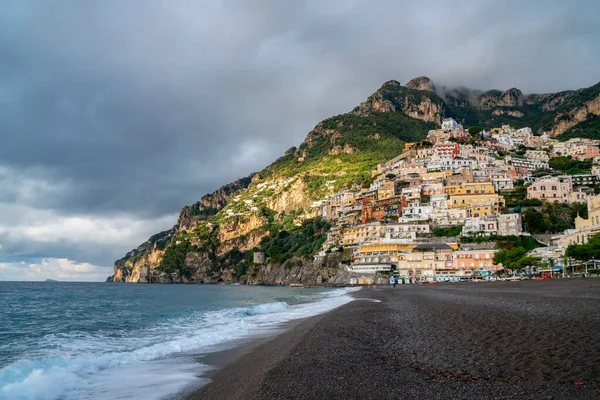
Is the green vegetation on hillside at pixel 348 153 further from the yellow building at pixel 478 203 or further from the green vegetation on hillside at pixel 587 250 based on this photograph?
the green vegetation on hillside at pixel 587 250

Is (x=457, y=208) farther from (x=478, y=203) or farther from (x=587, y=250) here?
(x=587, y=250)

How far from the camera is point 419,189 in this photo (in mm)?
103375

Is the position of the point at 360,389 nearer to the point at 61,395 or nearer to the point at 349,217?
the point at 61,395

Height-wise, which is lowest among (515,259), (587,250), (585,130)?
(515,259)

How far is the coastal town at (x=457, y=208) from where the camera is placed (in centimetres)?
7431

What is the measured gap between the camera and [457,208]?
90.8 meters

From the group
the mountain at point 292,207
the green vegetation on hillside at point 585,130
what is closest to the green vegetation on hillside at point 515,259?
the mountain at point 292,207

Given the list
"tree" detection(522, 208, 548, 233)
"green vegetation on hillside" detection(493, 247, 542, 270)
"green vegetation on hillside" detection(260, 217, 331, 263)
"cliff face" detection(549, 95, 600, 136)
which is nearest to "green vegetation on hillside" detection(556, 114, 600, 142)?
"cliff face" detection(549, 95, 600, 136)

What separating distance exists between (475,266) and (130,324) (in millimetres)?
64002

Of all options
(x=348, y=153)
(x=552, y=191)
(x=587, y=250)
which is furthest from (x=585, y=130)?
(x=587, y=250)

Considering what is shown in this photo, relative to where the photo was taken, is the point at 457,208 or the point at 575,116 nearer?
the point at 457,208

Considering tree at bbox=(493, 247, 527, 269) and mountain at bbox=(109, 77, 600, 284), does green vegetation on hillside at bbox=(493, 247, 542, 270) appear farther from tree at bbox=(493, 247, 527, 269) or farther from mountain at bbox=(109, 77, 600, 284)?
mountain at bbox=(109, 77, 600, 284)

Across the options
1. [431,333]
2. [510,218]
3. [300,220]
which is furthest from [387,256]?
[431,333]

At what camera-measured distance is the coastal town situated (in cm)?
7431
